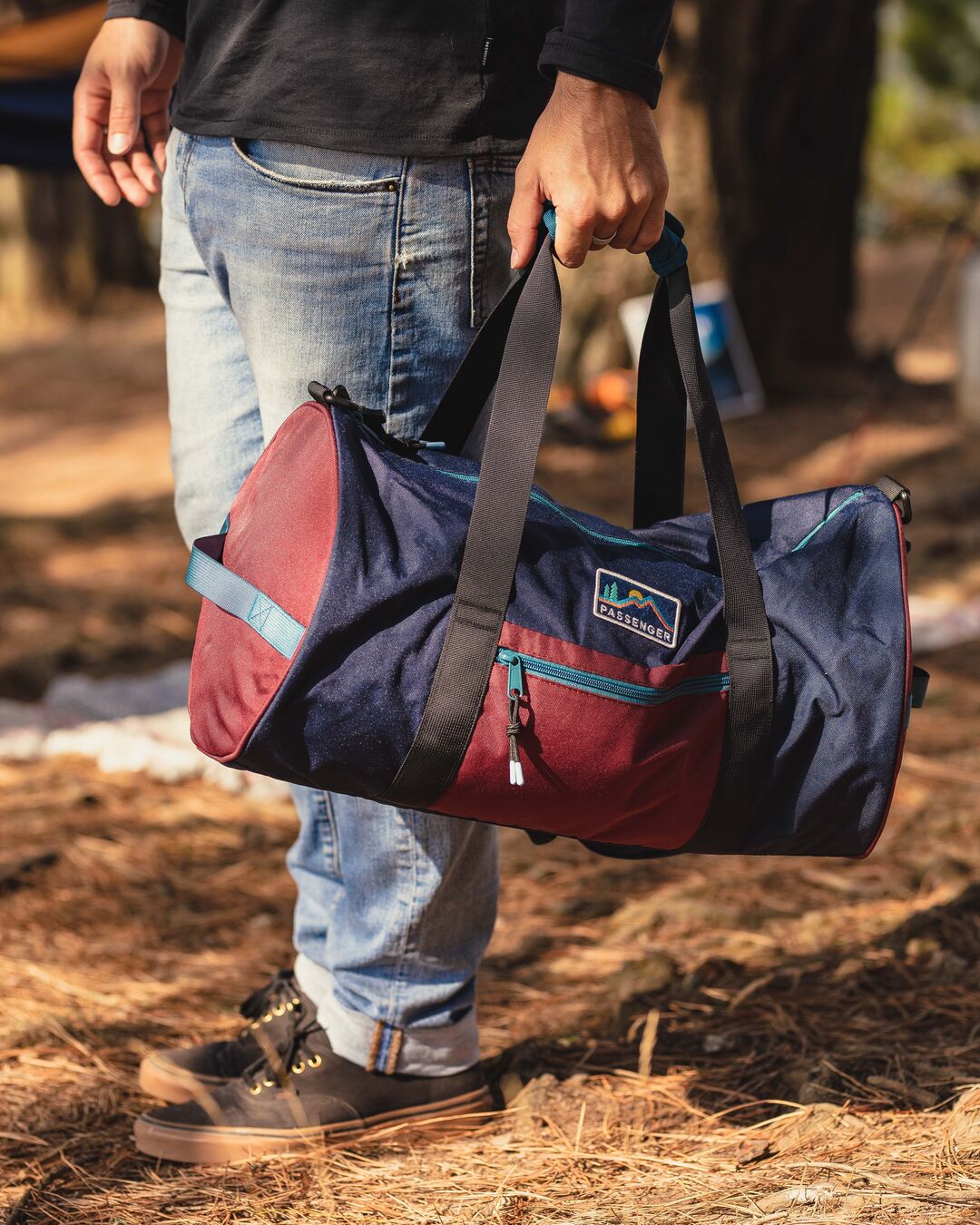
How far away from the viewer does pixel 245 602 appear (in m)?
1.28

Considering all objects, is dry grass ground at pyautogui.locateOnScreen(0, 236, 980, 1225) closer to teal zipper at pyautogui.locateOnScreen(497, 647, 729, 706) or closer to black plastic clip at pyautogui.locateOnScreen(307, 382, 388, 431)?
teal zipper at pyautogui.locateOnScreen(497, 647, 729, 706)

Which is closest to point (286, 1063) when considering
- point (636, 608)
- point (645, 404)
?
point (636, 608)

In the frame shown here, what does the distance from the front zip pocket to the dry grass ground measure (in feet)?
1.69

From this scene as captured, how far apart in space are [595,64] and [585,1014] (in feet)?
4.33

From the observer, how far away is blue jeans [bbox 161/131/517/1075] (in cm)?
142

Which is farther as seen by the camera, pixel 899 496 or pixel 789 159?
pixel 789 159

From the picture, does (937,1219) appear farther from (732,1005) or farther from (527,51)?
(527,51)

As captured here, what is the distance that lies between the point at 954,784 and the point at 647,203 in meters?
1.76

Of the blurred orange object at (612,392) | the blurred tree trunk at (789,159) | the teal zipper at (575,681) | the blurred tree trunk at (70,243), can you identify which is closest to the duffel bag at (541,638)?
the teal zipper at (575,681)

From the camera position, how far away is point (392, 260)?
56.1 inches

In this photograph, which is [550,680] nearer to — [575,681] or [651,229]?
[575,681]

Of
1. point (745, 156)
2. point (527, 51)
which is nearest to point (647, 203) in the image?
point (527, 51)

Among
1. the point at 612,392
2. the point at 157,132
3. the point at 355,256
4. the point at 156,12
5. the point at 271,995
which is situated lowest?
the point at 271,995

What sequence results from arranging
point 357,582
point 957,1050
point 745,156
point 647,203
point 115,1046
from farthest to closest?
point 745,156, point 115,1046, point 957,1050, point 647,203, point 357,582
